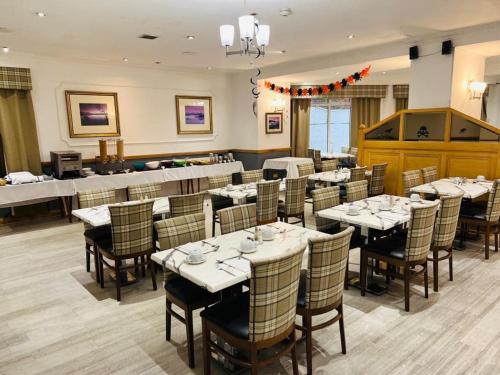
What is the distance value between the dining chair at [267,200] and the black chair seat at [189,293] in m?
2.02

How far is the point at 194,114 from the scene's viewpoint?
8.20 meters

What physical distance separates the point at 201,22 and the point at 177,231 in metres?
2.83

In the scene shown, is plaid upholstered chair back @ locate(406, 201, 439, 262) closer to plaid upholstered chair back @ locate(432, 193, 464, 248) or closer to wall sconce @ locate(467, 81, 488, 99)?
plaid upholstered chair back @ locate(432, 193, 464, 248)

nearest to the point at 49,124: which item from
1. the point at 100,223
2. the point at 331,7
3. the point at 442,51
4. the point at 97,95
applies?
the point at 97,95

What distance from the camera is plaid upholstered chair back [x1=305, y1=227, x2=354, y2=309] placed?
2104mm

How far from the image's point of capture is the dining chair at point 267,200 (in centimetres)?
440

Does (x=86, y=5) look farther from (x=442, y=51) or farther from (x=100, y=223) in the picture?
(x=442, y=51)

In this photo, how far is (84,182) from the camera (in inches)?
232

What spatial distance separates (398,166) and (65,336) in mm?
5223

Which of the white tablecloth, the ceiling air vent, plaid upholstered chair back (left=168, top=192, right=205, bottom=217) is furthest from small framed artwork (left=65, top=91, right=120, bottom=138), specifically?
plaid upholstered chair back (left=168, top=192, right=205, bottom=217)

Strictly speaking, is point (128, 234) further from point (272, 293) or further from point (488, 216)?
point (488, 216)

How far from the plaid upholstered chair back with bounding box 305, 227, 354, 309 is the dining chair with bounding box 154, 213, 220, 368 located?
0.68 m

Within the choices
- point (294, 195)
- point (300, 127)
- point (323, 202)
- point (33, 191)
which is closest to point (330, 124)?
point (300, 127)

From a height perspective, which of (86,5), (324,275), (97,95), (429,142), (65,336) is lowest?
(65,336)
